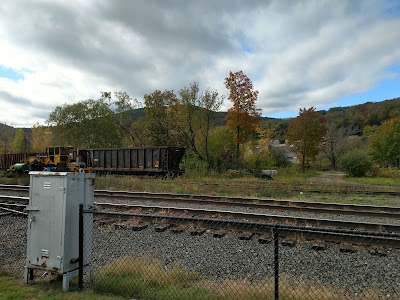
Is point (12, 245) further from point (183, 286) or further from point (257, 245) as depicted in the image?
point (257, 245)

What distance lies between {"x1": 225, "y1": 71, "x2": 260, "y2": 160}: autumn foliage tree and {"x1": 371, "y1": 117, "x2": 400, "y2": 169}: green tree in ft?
93.8

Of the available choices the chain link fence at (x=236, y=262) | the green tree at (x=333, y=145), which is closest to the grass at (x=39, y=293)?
the chain link fence at (x=236, y=262)

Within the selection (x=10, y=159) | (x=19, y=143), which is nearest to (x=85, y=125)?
(x=10, y=159)

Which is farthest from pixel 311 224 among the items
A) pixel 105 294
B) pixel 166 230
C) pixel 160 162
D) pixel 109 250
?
pixel 160 162

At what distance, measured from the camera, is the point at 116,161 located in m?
34.4

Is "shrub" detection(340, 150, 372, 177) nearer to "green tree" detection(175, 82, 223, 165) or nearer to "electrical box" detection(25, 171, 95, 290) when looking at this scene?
"green tree" detection(175, 82, 223, 165)

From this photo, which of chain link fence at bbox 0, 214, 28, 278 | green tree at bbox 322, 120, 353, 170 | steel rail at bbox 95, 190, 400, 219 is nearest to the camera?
chain link fence at bbox 0, 214, 28, 278

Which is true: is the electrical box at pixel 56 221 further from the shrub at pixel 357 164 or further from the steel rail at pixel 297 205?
the shrub at pixel 357 164

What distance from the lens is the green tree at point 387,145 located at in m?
56.2

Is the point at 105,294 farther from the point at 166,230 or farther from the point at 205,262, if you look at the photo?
the point at 166,230

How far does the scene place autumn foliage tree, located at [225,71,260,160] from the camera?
4072 cm

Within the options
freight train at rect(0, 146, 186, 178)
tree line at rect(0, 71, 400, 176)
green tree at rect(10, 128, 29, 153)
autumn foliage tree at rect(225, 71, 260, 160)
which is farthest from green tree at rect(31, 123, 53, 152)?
autumn foliage tree at rect(225, 71, 260, 160)

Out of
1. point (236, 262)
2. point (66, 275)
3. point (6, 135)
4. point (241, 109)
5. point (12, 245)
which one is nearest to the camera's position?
point (66, 275)

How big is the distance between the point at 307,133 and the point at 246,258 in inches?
1558
